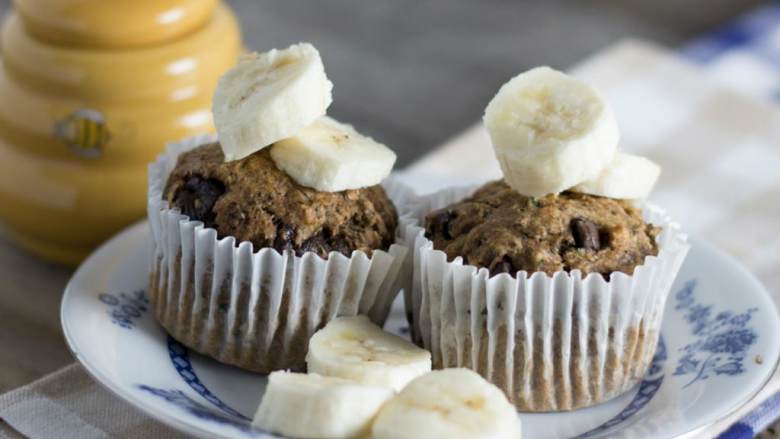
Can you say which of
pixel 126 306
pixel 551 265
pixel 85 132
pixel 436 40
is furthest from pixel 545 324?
pixel 436 40

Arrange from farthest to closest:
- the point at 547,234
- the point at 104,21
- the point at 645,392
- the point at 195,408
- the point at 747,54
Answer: the point at 747,54 → the point at 104,21 → the point at 645,392 → the point at 547,234 → the point at 195,408

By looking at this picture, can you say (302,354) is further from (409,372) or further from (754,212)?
(754,212)

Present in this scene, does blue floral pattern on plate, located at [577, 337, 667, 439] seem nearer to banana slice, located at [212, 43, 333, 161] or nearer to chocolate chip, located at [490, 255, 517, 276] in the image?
chocolate chip, located at [490, 255, 517, 276]

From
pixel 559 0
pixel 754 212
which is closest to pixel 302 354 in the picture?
pixel 754 212

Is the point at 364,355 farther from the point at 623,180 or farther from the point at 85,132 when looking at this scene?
the point at 85,132

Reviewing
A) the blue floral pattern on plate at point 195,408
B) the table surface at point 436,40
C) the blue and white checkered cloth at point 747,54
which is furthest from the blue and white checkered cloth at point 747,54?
the blue floral pattern on plate at point 195,408

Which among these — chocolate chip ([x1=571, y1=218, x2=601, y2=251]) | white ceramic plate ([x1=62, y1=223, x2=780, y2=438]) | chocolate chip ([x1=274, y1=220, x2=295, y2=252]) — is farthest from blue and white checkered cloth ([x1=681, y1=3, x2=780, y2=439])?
chocolate chip ([x1=274, y1=220, x2=295, y2=252])

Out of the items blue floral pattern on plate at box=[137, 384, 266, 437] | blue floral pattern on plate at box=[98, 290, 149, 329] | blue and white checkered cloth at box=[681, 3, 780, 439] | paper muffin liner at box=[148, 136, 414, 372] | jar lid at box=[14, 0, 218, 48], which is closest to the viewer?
blue floral pattern on plate at box=[137, 384, 266, 437]
